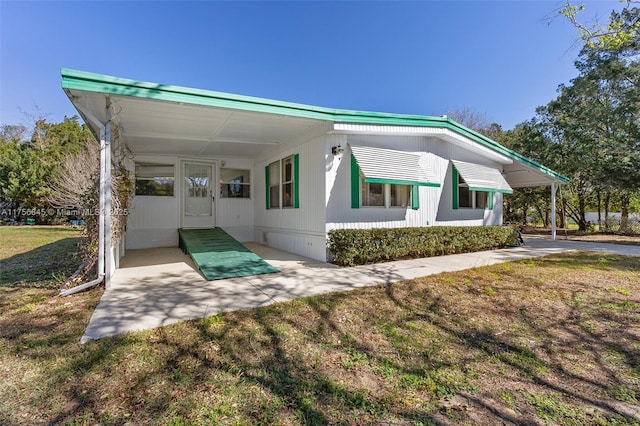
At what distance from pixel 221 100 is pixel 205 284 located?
3086 mm

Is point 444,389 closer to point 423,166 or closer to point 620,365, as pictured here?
point 620,365

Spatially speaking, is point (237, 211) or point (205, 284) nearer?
point (205, 284)

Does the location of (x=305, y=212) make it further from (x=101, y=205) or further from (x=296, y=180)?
(x=101, y=205)

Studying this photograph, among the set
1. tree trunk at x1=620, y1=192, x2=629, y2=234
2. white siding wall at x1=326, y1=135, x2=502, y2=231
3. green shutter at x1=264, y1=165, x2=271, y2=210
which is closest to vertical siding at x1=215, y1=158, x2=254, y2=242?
green shutter at x1=264, y1=165, x2=271, y2=210

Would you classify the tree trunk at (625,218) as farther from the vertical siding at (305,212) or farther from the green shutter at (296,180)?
the green shutter at (296,180)

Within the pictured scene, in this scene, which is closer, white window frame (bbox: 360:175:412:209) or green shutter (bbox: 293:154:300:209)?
white window frame (bbox: 360:175:412:209)

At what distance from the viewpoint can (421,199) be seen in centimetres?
851

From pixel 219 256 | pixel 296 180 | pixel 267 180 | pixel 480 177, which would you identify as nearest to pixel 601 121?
pixel 480 177

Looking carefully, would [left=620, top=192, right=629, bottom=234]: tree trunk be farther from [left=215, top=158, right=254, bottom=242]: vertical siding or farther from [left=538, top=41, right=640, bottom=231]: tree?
[left=215, top=158, right=254, bottom=242]: vertical siding

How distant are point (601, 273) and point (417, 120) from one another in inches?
199

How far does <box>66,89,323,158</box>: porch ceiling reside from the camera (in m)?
5.02

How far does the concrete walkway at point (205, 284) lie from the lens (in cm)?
361

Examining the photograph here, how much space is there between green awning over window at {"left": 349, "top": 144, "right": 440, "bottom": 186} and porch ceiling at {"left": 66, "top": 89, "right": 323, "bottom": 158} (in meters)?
1.31

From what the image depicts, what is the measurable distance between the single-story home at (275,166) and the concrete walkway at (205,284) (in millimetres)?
561
